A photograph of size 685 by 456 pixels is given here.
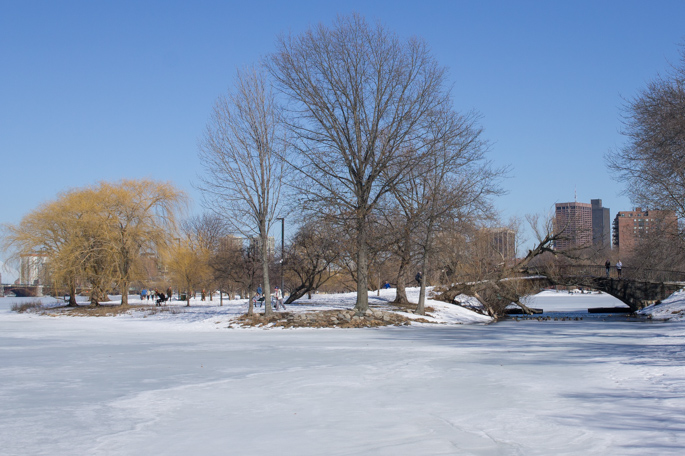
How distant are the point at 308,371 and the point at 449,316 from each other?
21689 mm

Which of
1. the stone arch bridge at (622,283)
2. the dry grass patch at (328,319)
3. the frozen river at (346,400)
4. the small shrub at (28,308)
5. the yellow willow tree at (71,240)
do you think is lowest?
the small shrub at (28,308)

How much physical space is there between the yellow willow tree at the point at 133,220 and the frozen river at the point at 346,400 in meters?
26.1

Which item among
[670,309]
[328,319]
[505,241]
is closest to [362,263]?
[328,319]

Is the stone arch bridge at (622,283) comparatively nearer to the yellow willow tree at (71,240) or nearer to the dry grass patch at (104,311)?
the dry grass patch at (104,311)

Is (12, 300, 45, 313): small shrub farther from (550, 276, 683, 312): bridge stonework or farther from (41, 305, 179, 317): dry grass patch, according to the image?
(550, 276, 683, 312): bridge stonework

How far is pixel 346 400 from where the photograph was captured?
30.9 ft

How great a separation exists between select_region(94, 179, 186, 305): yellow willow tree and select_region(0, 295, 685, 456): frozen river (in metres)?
26.1

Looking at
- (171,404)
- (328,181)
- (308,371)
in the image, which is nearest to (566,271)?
(328,181)

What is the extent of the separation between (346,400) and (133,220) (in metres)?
38.8

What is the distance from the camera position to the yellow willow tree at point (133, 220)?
141 feet

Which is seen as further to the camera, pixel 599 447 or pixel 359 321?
pixel 359 321

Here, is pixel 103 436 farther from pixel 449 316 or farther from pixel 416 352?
pixel 449 316

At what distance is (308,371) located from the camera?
41.5 feet

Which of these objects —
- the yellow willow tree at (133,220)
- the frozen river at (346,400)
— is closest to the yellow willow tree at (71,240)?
the yellow willow tree at (133,220)
